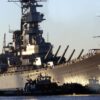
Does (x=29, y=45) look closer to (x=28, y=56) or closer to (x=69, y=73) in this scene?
(x=28, y=56)

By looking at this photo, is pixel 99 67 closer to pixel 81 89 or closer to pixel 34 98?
pixel 81 89

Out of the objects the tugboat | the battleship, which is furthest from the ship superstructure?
the tugboat

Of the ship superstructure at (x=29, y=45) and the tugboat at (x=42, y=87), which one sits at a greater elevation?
the ship superstructure at (x=29, y=45)

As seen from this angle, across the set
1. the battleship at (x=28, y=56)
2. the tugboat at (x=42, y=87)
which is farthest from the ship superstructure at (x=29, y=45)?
the tugboat at (x=42, y=87)

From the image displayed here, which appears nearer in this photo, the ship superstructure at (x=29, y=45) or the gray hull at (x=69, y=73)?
the gray hull at (x=69, y=73)

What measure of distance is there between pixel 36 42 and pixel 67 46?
7.65 meters

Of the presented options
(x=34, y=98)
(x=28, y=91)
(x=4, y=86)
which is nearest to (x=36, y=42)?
(x=4, y=86)

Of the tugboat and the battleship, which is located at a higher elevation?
the battleship

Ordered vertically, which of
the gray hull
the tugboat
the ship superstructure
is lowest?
the tugboat

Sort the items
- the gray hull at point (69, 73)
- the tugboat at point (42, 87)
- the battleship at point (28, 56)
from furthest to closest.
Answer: the battleship at point (28, 56), the gray hull at point (69, 73), the tugboat at point (42, 87)

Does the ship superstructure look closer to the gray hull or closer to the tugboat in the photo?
the gray hull

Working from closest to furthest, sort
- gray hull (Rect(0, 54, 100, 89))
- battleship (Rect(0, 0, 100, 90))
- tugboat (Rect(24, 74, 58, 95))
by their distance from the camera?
1. tugboat (Rect(24, 74, 58, 95))
2. gray hull (Rect(0, 54, 100, 89))
3. battleship (Rect(0, 0, 100, 90))

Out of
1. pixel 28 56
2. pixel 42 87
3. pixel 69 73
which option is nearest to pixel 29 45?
pixel 28 56

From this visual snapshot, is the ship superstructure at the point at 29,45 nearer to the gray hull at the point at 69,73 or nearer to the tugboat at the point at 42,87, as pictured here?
the gray hull at the point at 69,73
